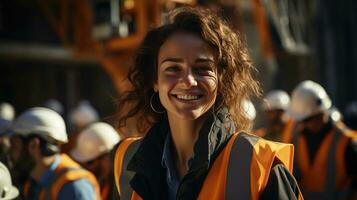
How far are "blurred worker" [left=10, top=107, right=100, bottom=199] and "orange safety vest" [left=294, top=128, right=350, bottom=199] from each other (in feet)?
6.91

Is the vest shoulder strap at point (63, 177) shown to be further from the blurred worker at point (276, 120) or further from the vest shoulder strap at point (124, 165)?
the blurred worker at point (276, 120)

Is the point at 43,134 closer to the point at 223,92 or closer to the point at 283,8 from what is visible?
the point at 223,92

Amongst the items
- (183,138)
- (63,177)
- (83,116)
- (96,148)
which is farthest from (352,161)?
(83,116)

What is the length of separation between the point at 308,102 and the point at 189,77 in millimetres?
3955

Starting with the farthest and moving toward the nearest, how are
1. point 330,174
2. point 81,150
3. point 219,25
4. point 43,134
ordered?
1. point 81,150
2. point 330,174
3. point 43,134
4. point 219,25

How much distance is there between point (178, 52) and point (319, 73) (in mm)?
14429

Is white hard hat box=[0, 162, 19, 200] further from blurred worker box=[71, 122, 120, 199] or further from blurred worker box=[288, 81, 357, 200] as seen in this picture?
blurred worker box=[288, 81, 357, 200]

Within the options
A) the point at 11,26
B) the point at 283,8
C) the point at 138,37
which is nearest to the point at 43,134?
the point at 138,37

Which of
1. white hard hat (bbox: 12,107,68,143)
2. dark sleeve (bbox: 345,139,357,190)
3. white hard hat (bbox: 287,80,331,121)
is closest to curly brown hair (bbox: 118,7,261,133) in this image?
white hard hat (bbox: 12,107,68,143)

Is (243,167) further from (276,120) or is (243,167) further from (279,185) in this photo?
(276,120)

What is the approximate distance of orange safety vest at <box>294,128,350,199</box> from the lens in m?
4.61

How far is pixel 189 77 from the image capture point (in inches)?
84.4

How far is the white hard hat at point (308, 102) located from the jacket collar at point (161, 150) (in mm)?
3323

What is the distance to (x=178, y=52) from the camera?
2.19 meters
